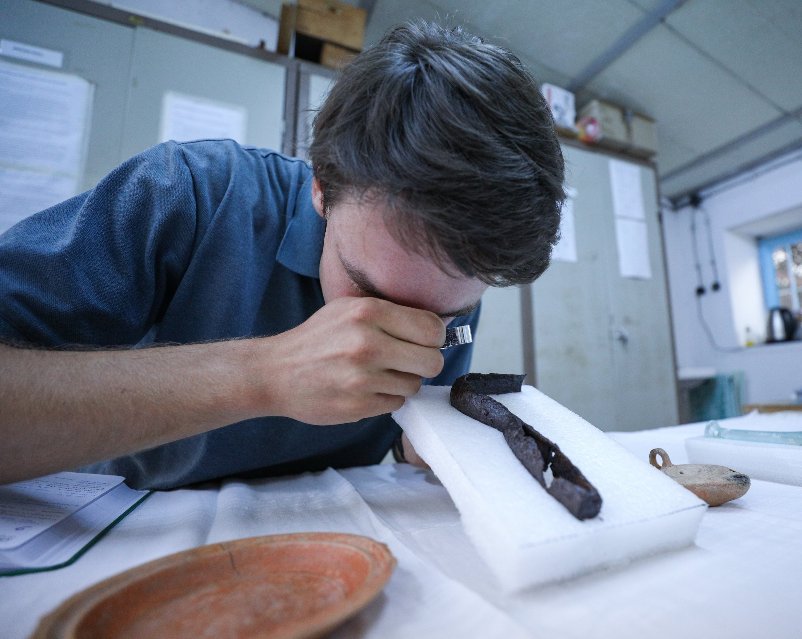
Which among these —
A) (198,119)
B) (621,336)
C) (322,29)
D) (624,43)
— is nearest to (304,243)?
(198,119)

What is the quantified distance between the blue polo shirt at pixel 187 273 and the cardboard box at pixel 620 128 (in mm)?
2179

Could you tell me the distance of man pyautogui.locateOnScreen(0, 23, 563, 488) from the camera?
53 centimetres

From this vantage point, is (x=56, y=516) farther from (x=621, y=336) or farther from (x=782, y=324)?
(x=782, y=324)

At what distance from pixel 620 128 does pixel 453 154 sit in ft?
8.50

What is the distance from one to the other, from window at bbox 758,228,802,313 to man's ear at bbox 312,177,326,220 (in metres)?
4.33

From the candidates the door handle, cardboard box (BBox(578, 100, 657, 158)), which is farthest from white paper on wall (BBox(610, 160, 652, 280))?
the door handle

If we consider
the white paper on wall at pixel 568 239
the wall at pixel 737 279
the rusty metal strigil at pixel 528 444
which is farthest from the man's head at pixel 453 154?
the wall at pixel 737 279

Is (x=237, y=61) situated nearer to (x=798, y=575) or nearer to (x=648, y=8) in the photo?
(x=648, y=8)

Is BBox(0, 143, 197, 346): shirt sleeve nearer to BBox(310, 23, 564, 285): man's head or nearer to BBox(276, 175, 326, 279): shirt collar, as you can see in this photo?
BBox(276, 175, 326, 279): shirt collar

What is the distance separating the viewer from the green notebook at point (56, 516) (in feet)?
1.35

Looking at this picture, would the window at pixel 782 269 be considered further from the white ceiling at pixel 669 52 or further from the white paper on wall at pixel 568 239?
the white paper on wall at pixel 568 239

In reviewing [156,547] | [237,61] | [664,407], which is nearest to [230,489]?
[156,547]

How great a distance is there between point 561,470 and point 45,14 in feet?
6.96

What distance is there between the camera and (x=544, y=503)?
0.42 m
